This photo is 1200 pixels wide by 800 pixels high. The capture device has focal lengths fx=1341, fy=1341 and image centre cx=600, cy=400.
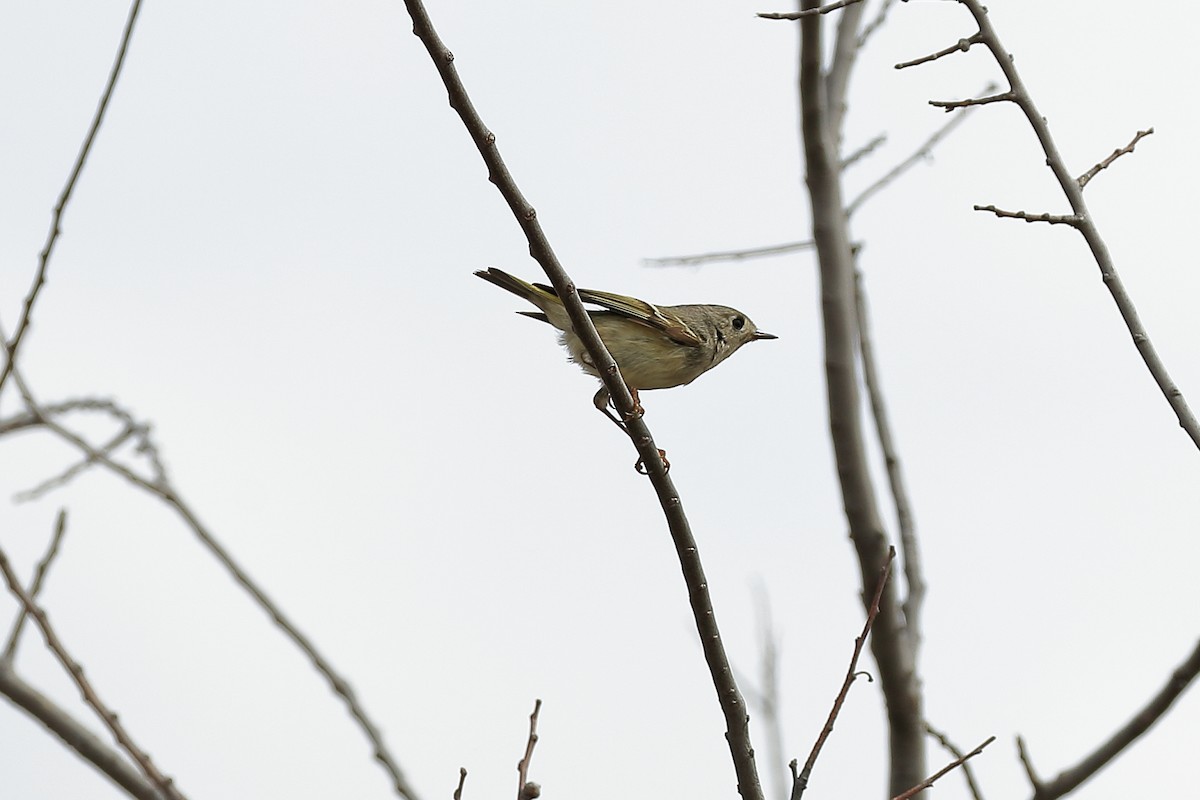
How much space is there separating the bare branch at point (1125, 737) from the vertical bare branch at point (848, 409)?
73 centimetres

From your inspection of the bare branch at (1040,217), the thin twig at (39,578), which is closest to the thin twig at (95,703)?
the thin twig at (39,578)

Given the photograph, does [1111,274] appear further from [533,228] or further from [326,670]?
[326,670]

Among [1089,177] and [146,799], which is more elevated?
[1089,177]

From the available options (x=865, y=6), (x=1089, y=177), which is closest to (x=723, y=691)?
(x=1089, y=177)

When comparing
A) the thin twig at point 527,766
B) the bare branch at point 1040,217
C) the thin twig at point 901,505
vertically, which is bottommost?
the thin twig at point 527,766

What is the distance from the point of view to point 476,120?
265cm

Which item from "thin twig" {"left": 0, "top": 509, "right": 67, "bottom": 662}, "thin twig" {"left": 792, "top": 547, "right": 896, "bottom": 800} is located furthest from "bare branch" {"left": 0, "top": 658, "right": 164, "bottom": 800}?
"thin twig" {"left": 792, "top": 547, "right": 896, "bottom": 800}

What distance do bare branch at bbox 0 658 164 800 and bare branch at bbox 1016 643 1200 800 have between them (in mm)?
2504

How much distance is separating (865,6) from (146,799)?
4.78 metres

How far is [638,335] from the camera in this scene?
5133 mm

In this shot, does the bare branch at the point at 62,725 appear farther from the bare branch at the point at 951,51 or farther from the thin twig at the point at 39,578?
the bare branch at the point at 951,51

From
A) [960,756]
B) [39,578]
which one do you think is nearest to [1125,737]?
[960,756]

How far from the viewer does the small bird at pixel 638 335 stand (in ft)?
15.9

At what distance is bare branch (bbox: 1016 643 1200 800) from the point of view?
3979mm
